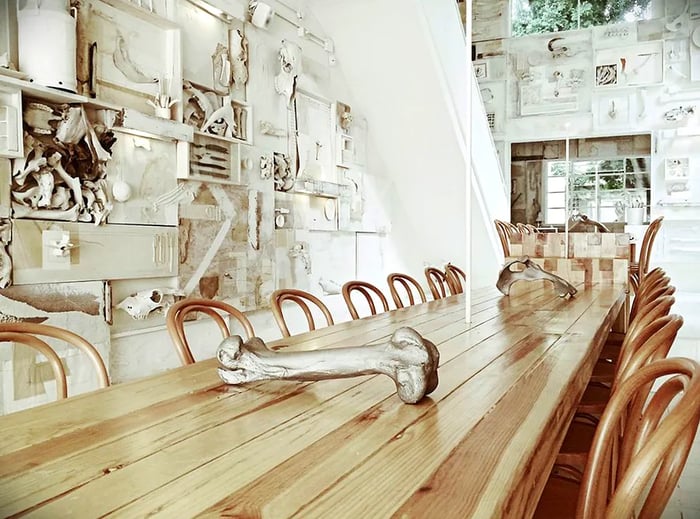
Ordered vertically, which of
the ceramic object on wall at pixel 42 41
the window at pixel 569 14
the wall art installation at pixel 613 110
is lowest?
the ceramic object on wall at pixel 42 41

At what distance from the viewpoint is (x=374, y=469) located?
74 cm

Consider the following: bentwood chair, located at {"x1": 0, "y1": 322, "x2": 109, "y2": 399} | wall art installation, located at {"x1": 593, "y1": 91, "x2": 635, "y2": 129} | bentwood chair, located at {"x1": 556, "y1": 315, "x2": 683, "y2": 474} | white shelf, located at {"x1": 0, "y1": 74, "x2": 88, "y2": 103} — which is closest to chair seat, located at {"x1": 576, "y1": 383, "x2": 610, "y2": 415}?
bentwood chair, located at {"x1": 556, "y1": 315, "x2": 683, "y2": 474}

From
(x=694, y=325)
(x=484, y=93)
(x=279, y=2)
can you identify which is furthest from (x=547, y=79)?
(x=279, y=2)

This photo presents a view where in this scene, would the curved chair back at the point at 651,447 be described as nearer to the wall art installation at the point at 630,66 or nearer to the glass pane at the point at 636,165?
the wall art installation at the point at 630,66

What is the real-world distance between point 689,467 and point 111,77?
11.2ft

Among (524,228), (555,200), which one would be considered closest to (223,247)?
(524,228)

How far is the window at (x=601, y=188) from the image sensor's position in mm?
8849

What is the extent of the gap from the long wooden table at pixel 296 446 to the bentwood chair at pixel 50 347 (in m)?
0.27

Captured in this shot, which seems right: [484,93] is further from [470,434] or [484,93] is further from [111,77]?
[470,434]

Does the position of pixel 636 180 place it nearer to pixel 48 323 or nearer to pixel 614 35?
pixel 614 35

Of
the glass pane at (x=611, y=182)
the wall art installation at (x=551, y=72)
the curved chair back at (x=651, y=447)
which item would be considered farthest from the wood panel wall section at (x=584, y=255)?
the glass pane at (x=611, y=182)

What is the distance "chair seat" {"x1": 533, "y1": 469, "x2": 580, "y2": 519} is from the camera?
50.0 inches

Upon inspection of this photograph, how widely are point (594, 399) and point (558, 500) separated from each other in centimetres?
90

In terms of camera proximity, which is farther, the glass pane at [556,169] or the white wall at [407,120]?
the glass pane at [556,169]
